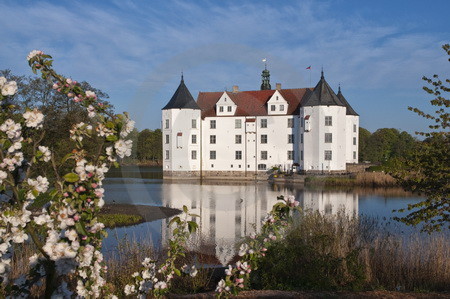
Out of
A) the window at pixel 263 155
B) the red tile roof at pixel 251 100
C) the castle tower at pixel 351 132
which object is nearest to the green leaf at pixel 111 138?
the red tile roof at pixel 251 100

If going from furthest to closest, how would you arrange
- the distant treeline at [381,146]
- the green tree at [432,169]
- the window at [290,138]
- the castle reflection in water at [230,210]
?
1. the distant treeline at [381,146]
2. the window at [290,138]
3. the castle reflection in water at [230,210]
4. the green tree at [432,169]

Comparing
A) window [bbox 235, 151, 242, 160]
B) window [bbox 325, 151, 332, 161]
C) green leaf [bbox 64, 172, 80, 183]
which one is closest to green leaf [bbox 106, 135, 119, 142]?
green leaf [bbox 64, 172, 80, 183]

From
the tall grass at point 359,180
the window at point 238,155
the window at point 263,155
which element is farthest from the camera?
the window at point 238,155

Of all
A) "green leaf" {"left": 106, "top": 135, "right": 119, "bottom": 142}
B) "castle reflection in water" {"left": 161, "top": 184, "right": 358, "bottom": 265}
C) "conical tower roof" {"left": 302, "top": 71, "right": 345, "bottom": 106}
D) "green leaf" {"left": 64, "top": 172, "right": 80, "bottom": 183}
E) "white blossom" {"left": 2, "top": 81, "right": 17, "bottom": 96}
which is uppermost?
"conical tower roof" {"left": 302, "top": 71, "right": 345, "bottom": 106}

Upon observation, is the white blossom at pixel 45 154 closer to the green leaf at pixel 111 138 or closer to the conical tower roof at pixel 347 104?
the green leaf at pixel 111 138

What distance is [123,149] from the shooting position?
8.70 ft

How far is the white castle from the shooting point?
4150 cm

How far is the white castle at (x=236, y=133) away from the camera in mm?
41500

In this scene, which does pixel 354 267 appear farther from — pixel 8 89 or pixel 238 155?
pixel 238 155

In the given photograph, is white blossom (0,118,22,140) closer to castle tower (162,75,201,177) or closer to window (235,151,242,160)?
castle tower (162,75,201,177)

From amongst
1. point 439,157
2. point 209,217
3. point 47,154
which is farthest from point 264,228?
point 209,217

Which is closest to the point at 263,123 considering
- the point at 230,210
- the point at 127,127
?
the point at 230,210

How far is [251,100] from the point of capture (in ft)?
142

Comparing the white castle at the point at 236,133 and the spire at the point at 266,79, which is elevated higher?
the spire at the point at 266,79
